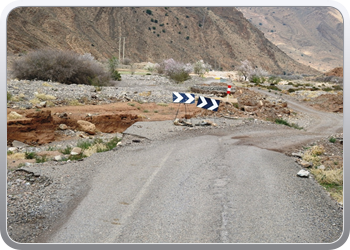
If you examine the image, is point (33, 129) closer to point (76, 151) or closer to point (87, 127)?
point (87, 127)

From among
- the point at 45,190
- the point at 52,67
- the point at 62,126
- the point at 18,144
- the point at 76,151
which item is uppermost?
the point at 52,67

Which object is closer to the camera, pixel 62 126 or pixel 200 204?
pixel 200 204

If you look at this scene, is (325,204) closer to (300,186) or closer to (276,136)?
(300,186)

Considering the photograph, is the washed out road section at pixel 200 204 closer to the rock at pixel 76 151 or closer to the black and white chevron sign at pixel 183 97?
the rock at pixel 76 151

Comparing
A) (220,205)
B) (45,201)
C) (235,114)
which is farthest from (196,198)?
(235,114)

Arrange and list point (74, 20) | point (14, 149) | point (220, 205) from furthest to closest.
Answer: point (74, 20), point (14, 149), point (220, 205)

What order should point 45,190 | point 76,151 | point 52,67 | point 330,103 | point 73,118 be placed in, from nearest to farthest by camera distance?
point 45,190 < point 76,151 < point 73,118 < point 52,67 < point 330,103

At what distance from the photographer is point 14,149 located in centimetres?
1434

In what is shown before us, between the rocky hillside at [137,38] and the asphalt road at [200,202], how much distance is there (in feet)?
178

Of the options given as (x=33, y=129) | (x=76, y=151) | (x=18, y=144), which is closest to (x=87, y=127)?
(x=33, y=129)

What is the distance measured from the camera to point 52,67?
110 ft

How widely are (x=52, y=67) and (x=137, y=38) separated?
51773mm

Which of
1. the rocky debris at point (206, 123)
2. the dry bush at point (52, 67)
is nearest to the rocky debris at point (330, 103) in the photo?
the rocky debris at point (206, 123)

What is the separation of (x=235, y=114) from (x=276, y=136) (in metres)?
7.36
